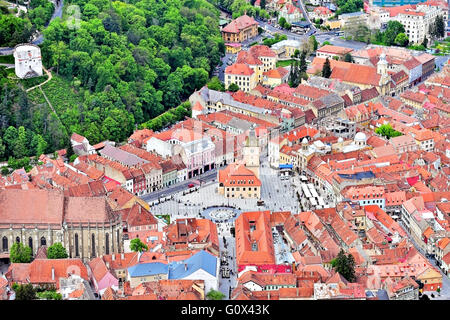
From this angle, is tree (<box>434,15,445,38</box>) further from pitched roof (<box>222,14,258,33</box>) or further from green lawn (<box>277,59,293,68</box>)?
pitched roof (<box>222,14,258,33</box>)

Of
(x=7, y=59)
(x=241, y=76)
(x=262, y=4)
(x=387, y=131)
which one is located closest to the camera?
(x=387, y=131)

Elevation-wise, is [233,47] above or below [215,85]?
below

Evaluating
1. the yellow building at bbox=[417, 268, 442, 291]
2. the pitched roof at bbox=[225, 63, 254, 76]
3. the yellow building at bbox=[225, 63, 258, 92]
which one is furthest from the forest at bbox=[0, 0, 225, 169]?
the yellow building at bbox=[417, 268, 442, 291]

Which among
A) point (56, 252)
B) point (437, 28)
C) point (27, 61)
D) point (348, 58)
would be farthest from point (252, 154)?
point (437, 28)

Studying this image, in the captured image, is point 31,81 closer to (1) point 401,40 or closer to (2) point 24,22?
(2) point 24,22
